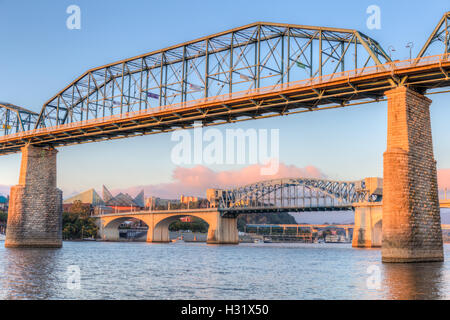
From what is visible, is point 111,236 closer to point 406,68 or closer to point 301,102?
point 301,102

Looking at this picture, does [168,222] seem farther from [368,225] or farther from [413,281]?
[413,281]

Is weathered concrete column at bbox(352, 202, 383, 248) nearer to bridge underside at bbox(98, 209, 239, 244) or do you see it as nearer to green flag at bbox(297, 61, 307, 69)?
bridge underside at bbox(98, 209, 239, 244)

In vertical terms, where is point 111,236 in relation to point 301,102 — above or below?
below

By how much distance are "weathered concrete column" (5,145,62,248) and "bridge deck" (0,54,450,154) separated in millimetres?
3937

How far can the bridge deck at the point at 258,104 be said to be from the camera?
163 ft

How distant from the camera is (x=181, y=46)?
259 feet

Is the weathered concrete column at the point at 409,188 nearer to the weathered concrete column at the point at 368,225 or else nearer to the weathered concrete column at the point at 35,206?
the weathered concrete column at the point at 35,206

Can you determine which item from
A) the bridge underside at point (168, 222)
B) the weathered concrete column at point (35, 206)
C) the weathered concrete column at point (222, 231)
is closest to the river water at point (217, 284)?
the weathered concrete column at point (35, 206)

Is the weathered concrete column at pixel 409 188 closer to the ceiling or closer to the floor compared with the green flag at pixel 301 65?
closer to the floor

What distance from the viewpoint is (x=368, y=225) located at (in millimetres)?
133875

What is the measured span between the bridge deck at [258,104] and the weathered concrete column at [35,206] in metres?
3.94

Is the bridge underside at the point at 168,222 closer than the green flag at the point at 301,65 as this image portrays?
No

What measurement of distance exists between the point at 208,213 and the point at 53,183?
260 ft
